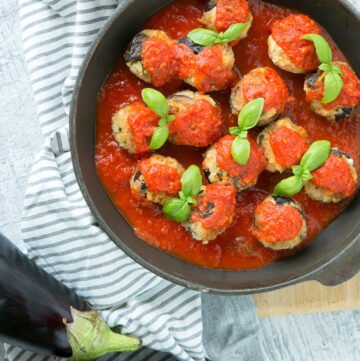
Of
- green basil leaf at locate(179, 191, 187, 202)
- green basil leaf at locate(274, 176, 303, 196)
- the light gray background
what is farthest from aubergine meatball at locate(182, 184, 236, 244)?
the light gray background

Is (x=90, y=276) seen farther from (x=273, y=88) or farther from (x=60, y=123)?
(x=273, y=88)

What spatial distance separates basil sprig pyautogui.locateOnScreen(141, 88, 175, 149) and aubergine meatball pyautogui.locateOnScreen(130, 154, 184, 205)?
12 cm

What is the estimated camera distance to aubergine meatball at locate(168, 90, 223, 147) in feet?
10.3

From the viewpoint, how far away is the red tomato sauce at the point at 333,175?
3170 mm

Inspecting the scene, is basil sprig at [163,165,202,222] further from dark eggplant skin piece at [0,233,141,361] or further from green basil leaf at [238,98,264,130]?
dark eggplant skin piece at [0,233,141,361]

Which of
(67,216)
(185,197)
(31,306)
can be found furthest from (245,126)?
(31,306)

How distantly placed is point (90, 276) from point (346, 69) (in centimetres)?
202

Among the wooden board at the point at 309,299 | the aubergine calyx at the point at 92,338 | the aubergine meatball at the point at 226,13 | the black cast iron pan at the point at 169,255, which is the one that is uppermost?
the aubergine meatball at the point at 226,13

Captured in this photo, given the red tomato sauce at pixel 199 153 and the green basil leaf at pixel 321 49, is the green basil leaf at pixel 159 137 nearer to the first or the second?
the red tomato sauce at pixel 199 153

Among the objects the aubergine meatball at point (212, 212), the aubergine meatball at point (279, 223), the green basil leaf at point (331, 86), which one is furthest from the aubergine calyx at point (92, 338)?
the green basil leaf at point (331, 86)

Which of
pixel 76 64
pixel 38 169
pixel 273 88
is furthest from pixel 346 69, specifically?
pixel 38 169

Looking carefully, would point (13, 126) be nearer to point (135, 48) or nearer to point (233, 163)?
point (135, 48)

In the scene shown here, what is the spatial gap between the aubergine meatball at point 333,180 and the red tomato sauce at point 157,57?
1051 mm

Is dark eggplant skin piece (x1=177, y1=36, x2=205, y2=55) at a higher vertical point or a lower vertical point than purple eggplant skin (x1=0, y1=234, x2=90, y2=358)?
higher
